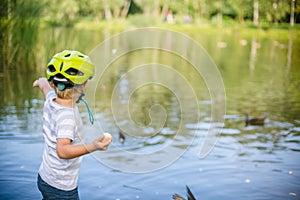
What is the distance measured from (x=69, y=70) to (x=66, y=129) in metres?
0.36

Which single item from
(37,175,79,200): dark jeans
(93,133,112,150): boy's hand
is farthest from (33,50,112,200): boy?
(93,133,112,150): boy's hand

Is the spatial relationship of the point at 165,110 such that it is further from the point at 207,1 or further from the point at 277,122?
the point at 207,1

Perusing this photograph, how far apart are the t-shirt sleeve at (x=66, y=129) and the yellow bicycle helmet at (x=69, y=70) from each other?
23 centimetres

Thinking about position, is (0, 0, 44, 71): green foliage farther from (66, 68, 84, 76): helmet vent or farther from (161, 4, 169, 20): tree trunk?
(161, 4, 169, 20): tree trunk

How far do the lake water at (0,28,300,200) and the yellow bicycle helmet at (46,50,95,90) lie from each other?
32.6 inches

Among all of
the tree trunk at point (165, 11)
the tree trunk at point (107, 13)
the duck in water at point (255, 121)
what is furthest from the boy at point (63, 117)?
the tree trunk at point (165, 11)

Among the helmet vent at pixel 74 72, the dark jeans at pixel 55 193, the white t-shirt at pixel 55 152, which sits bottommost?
the dark jeans at pixel 55 193

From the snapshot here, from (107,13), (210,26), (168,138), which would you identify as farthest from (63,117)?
(107,13)

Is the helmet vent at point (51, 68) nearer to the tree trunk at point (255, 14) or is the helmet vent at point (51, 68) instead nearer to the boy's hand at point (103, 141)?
the boy's hand at point (103, 141)

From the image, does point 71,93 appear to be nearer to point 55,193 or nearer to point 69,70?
point 69,70

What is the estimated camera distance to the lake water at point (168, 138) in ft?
15.4

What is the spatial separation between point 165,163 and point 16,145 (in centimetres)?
179

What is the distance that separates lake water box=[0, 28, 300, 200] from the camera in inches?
185

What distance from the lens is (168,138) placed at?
652 cm
